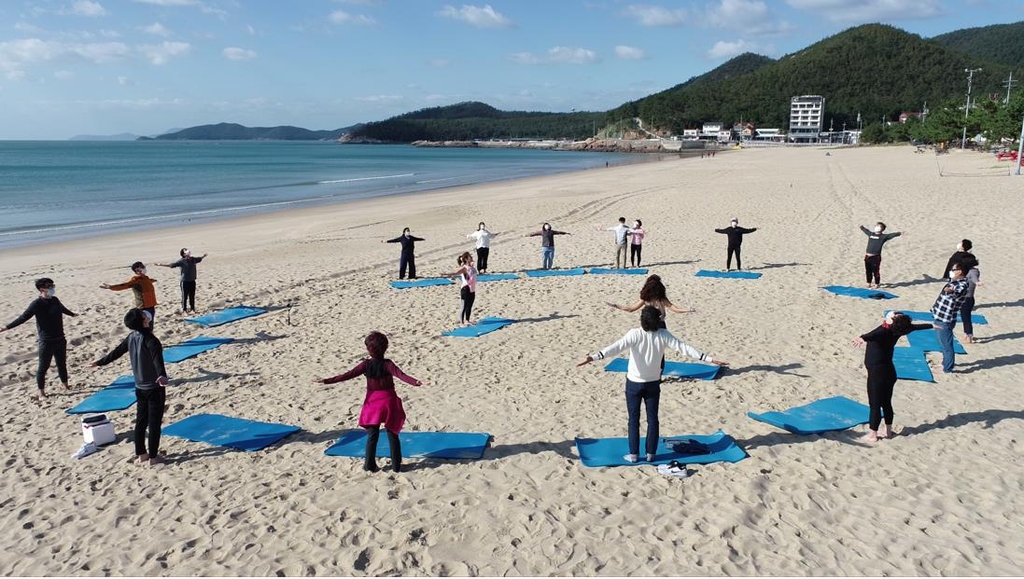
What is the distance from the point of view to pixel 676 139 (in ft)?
536

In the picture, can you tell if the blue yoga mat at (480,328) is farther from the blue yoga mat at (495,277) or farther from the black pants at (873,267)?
the black pants at (873,267)

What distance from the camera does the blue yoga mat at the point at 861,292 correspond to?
42.3 feet

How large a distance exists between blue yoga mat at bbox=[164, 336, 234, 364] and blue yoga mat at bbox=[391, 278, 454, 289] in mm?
4636

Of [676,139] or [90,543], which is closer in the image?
[90,543]

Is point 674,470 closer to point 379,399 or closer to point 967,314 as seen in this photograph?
point 379,399

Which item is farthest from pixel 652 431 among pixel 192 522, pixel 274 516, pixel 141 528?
pixel 141 528

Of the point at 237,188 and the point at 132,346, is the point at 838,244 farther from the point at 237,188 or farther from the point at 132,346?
the point at 237,188

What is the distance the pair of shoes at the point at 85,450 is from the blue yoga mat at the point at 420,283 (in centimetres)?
846

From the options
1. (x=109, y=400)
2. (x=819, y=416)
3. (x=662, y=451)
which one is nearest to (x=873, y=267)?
(x=819, y=416)

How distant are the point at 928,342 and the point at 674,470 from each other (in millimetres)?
6410

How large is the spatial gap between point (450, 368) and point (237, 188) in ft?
160

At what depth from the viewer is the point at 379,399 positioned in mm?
6184

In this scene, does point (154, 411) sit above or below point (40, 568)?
above

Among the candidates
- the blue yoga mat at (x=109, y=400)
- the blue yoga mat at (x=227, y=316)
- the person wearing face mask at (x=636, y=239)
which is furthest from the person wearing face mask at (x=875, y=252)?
the blue yoga mat at (x=109, y=400)
